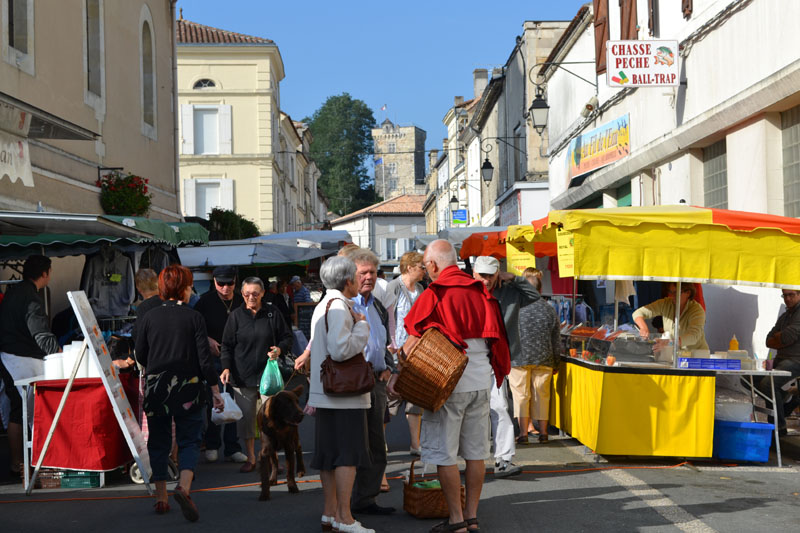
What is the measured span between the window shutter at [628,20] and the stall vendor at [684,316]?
26.6 feet

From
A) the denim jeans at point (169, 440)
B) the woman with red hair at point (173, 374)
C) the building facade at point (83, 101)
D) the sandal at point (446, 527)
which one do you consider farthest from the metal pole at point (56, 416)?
the sandal at point (446, 527)

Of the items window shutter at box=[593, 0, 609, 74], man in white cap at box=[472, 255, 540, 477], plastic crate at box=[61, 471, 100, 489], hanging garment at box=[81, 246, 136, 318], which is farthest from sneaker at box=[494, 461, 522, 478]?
window shutter at box=[593, 0, 609, 74]

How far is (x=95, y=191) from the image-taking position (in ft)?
56.5

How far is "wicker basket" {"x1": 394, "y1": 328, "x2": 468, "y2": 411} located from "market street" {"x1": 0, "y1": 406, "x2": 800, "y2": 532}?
3.22 feet

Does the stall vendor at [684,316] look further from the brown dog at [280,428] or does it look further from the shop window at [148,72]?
the shop window at [148,72]

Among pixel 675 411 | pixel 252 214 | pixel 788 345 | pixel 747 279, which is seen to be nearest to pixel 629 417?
pixel 675 411

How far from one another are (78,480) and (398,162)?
427 ft

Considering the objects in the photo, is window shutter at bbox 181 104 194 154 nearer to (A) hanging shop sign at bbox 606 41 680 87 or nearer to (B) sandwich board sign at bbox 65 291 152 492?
(A) hanging shop sign at bbox 606 41 680 87

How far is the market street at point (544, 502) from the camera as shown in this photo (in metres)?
6.34

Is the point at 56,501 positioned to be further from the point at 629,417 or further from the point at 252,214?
the point at 252,214

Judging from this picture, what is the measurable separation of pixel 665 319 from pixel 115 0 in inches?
540

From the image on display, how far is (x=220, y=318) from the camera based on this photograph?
9250 millimetres

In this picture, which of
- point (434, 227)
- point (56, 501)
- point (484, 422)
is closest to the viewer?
point (484, 422)

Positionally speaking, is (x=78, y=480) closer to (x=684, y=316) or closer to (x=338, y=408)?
(x=338, y=408)
